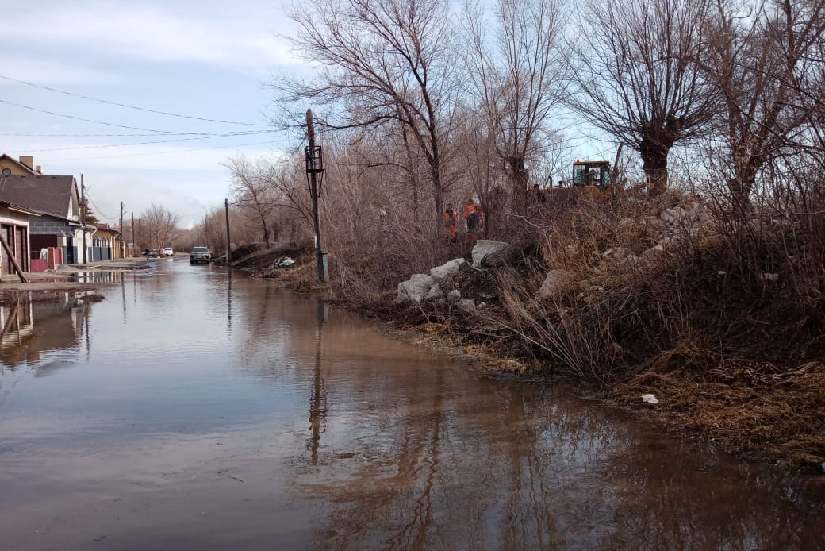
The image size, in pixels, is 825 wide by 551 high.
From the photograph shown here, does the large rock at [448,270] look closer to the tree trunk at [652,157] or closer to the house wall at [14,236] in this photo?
the tree trunk at [652,157]

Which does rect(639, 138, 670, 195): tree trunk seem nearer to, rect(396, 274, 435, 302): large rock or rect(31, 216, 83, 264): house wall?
rect(396, 274, 435, 302): large rock

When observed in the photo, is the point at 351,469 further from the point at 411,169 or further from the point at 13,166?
the point at 13,166

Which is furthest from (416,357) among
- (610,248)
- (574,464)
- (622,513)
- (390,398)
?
(622,513)

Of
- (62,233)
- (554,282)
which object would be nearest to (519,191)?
(554,282)

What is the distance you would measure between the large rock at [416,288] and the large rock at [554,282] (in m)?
4.42

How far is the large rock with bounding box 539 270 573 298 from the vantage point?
10805 mm

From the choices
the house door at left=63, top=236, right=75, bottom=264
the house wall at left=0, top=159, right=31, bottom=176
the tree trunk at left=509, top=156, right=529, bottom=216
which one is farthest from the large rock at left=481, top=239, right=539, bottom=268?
the house wall at left=0, top=159, right=31, bottom=176

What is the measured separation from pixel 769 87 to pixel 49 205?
178 ft

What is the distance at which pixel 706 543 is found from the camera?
13.6ft

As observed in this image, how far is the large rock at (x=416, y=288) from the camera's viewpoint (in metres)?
15.5

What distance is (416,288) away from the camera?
1588 cm

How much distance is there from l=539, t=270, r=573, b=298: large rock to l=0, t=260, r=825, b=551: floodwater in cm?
200

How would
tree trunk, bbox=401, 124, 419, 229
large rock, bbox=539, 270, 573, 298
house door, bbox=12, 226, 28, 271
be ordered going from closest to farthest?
large rock, bbox=539, 270, 573, 298
tree trunk, bbox=401, 124, 419, 229
house door, bbox=12, 226, 28, 271

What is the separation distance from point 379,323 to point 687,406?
937cm
